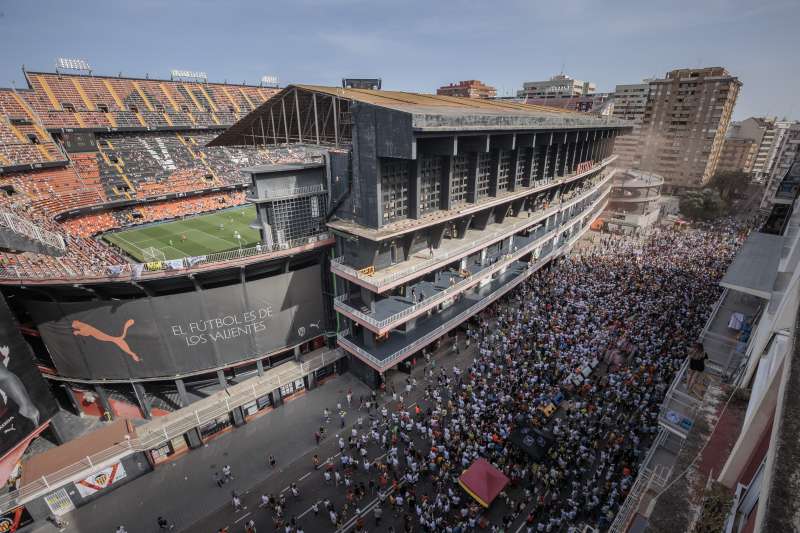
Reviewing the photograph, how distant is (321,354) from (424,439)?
8948 millimetres

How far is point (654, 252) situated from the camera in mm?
41531

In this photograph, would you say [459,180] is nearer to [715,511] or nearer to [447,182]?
[447,182]

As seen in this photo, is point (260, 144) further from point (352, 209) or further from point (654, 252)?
point (654, 252)

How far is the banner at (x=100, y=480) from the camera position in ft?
59.3

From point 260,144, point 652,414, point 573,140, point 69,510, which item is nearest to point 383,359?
point 652,414

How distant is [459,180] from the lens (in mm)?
26266

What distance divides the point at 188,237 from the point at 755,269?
164 ft

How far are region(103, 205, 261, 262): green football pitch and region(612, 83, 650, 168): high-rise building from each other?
74.8 metres

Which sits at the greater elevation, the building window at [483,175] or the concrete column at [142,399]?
the building window at [483,175]

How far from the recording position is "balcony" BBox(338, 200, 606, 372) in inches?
893

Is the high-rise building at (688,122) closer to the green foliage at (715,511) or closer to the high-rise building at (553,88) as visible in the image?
the high-rise building at (553,88)

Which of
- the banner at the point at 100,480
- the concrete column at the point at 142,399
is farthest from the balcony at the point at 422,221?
the banner at the point at 100,480

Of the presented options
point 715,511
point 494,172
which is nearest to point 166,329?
point 715,511

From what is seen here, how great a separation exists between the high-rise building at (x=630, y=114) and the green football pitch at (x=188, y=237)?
245 feet
